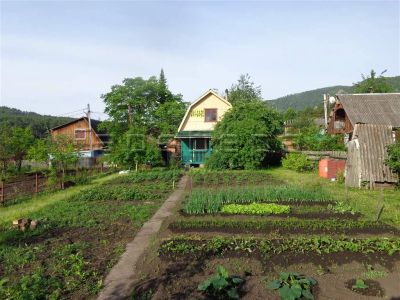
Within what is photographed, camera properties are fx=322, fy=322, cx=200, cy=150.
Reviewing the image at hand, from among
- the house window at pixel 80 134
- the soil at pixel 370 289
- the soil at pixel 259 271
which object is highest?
the house window at pixel 80 134

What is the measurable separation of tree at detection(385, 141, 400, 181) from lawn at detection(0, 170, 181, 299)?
9478 mm

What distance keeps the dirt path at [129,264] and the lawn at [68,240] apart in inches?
6.3

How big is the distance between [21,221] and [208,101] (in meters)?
20.5

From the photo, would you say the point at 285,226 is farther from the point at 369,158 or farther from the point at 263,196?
the point at 369,158

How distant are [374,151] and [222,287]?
40.4 feet

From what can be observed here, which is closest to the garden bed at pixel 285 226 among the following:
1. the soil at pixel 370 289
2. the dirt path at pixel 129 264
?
the dirt path at pixel 129 264

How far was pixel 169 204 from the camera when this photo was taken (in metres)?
11.8

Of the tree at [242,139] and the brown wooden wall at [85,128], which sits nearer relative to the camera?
the tree at [242,139]

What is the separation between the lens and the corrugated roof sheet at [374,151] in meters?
13.9

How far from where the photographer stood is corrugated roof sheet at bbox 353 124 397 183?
13867 mm

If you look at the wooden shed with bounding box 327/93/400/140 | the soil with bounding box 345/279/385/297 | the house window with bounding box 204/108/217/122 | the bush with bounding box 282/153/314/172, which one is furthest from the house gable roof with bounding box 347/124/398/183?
the house window with bounding box 204/108/217/122

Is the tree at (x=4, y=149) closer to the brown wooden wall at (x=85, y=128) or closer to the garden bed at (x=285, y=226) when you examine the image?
the brown wooden wall at (x=85, y=128)

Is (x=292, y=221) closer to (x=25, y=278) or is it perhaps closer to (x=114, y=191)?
(x=25, y=278)

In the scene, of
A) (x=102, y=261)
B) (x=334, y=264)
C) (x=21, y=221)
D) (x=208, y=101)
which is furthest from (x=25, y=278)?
(x=208, y=101)
